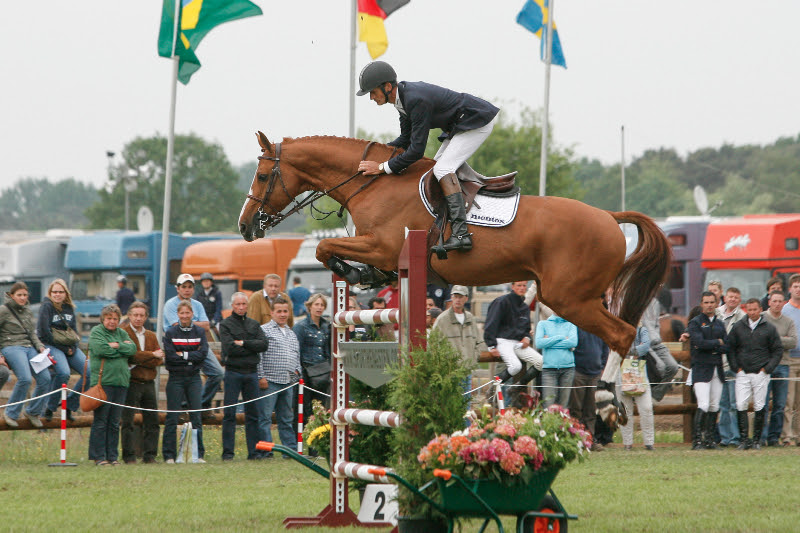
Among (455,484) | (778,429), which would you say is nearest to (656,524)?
(455,484)

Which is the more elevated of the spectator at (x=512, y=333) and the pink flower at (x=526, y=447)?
the spectator at (x=512, y=333)

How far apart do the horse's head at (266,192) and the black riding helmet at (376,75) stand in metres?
1.03

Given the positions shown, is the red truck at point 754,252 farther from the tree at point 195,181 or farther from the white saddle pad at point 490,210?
the tree at point 195,181

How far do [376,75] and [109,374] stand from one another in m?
5.12

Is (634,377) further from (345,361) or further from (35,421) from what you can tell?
(35,421)

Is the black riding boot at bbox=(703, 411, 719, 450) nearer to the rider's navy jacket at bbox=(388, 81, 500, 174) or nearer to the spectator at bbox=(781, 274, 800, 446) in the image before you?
the spectator at bbox=(781, 274, 800, 446)

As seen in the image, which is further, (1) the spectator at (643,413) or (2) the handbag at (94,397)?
(1) the spectator at (643,413)

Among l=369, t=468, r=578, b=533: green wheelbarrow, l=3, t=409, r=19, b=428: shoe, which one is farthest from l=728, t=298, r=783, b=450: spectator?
l=3, t=409, r=19, b=428: shoe

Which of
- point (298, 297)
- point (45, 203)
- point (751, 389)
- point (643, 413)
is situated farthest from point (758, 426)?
point (45, 203)

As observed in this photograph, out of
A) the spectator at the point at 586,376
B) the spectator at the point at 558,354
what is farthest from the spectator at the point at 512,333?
the spectator at the point at 586,376

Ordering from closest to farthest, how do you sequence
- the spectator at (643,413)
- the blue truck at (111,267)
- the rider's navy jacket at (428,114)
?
the rider's navy jacket at (428,114) → the spectator at (643,413) → the blue truck at (111,267)

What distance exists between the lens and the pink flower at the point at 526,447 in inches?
214

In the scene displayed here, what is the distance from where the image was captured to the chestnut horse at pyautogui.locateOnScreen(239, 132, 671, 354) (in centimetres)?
716

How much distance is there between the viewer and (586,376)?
12109 mm
